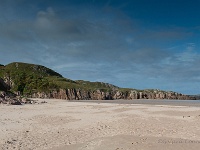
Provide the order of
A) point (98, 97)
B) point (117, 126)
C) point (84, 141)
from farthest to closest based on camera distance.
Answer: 1. point (98, 97)
2. point (117, 126)
3. point (84, 141)

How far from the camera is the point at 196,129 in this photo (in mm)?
21344

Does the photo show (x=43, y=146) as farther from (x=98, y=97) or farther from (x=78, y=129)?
(x=98, y=97)

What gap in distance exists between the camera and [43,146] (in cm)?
1505

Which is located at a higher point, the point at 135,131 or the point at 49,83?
the point at 49,83

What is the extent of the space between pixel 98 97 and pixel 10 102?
281 ft

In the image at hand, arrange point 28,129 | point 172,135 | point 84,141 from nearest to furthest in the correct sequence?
point 84,141 < point 172,135 < point 28,129

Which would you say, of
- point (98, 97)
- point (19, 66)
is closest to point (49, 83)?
point (98, 97)

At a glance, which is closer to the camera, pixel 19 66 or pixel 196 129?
pixel 196 129

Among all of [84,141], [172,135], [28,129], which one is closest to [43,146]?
[84,141]

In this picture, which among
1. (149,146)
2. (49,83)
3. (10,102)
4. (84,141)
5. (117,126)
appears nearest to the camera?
(149,146)

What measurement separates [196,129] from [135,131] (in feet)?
17.3

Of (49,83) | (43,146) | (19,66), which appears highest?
(19,66)

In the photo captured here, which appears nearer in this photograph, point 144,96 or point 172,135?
point 172,135

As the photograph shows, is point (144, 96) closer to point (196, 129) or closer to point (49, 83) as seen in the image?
point (49, 83)
